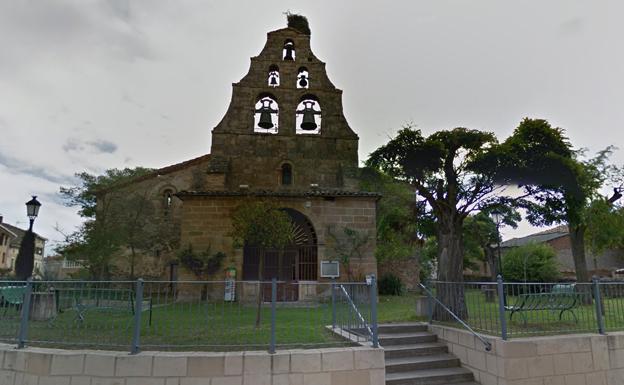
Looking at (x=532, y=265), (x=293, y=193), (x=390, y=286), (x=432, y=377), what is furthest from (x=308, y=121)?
(x=532, y=265)

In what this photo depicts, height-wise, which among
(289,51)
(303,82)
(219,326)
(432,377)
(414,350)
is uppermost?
(289,51)

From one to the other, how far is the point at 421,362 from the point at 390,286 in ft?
43.9

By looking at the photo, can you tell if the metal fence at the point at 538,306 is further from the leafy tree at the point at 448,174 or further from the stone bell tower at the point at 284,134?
the stone bell tower at the point at 284,134

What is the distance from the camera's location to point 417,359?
6996mm

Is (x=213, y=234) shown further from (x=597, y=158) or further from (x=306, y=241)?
(x=597, y=158)

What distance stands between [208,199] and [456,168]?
32.7 ft

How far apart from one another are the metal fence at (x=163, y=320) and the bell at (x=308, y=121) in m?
11.4

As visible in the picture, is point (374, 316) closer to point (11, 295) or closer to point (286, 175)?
point (11, 295)

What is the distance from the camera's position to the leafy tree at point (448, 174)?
938cm

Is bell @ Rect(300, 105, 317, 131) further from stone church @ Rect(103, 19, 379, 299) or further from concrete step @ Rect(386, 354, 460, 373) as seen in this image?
concrete step @ Rect(386, 354, 460, 373)

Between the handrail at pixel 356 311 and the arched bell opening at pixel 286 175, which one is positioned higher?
the arched bell opening at pixel 286 175

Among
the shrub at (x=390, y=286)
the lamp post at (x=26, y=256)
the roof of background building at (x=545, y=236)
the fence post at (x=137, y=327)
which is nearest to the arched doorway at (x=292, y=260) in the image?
the shrub at (x=390, y=286)

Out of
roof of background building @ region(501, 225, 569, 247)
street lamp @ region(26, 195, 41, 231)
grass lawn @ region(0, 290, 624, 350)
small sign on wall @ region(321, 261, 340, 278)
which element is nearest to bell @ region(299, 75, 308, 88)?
small sign on wall @ region(321, 261, 340, 278)

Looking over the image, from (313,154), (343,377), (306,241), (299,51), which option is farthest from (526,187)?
(299,51)
